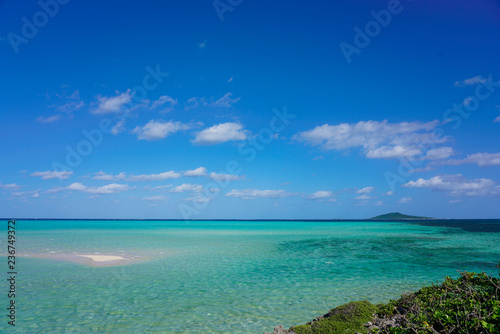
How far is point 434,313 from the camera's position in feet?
19.7

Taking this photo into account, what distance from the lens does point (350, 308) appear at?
31.6ft

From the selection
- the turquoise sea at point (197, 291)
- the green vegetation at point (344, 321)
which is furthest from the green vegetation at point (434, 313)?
the turquoise sea at point (197, 291)

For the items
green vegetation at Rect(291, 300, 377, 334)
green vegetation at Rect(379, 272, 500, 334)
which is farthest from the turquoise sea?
green vegetation at Rect(379, 272, 500, 334)

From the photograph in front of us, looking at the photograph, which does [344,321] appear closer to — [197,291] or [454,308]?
[454,308]

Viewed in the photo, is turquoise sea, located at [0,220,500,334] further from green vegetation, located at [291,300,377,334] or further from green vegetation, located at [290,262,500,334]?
green vegetation, located at [290,262,500,334]

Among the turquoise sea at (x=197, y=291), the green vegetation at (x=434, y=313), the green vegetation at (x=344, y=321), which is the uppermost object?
the green vegetation at (x=434, y=313)

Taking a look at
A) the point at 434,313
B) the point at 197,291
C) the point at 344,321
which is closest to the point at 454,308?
the point at 434,313

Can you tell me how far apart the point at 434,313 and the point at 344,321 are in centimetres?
359

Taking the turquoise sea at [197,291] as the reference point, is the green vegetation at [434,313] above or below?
above

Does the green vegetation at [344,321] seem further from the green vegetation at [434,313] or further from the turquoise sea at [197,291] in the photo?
the turquoise sea at [197,291]

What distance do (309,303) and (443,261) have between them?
19.0 metres

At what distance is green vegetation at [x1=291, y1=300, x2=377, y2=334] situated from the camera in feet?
27.7

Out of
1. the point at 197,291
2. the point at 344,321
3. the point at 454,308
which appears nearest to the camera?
the point at 454,308

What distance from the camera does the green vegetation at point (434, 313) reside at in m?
5.48
